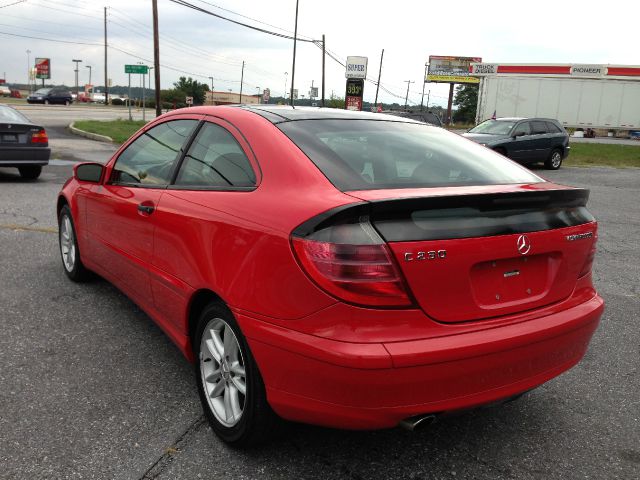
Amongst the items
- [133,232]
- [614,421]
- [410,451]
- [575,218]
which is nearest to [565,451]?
[614,421]

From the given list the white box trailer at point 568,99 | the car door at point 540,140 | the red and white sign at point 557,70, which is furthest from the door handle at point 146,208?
the red and white sign at point 557,70

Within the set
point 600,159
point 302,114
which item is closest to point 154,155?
point 302,114

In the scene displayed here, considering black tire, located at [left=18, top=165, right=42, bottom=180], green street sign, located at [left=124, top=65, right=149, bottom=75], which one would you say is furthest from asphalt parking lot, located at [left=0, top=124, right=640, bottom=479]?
green street sign, located at [left=124, top=65, right=149, bottom=75]

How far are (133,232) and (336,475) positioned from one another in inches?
74.5

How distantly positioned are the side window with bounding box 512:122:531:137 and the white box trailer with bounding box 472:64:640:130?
2991 centimetres

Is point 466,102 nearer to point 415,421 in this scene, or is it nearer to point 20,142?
point 20,142

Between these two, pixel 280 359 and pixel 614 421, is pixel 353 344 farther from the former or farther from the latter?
pixel 614 421

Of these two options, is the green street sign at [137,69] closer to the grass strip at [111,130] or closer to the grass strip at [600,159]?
the grass strip at [111,130]

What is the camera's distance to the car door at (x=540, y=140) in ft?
60.1

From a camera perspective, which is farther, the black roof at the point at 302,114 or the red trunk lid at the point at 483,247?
the black roof at the point at 302,114

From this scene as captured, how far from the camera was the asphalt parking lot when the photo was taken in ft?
8.23

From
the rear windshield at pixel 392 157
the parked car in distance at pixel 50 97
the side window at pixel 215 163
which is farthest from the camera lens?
the parked car in distance at pixel 50 97

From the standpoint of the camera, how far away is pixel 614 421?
9.80ft

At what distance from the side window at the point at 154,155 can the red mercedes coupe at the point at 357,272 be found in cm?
17
